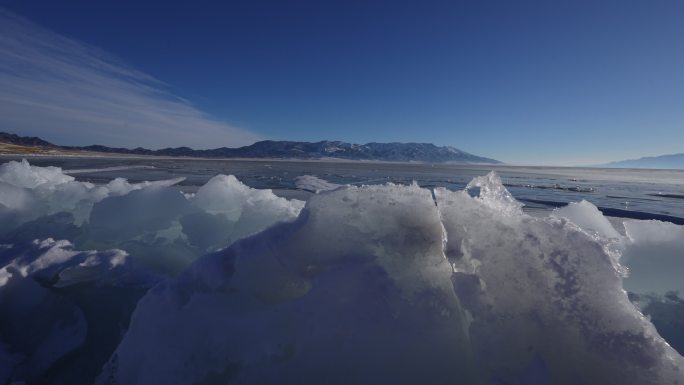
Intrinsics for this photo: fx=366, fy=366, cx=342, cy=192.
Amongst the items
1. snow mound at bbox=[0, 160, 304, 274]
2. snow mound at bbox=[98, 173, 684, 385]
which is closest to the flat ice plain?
snow mound at bbox=[98, 173, 684, 385]

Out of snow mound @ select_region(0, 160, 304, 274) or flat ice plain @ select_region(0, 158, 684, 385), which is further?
snow mound @ select_region(0, 160, 304, 274)

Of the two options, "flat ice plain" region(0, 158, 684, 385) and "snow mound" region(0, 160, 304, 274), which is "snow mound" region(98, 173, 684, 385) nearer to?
"flat ice plain" region(0, 158, 684, 385)

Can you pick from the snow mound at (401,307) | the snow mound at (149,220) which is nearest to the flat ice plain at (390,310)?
the snow mound at (401,307)

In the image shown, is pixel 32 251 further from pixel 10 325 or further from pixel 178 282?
pixel 178 282

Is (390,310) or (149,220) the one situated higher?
(390,310)

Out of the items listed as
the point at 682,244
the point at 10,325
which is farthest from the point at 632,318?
the point at 10,325

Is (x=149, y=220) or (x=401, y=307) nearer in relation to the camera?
(x=401, y=307)

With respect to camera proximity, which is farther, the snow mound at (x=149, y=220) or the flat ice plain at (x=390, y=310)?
the snow mound at (x=149, y=220)

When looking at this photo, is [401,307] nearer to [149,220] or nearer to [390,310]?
[390,310]

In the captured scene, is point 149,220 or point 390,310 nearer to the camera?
point 390,310

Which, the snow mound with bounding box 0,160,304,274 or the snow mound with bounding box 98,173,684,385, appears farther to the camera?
the snow mound with bounding box 0,160,304,274

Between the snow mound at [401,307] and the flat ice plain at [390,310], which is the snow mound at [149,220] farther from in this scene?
the snow mound at [401,307]

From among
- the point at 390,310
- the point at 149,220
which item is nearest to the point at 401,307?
the point at 390,310
